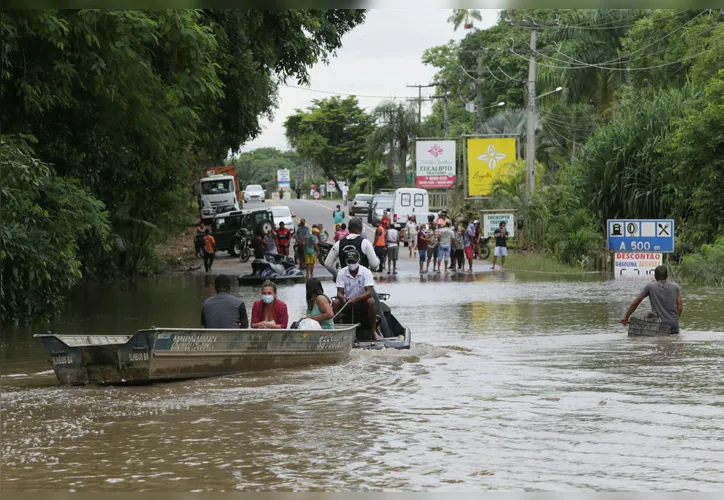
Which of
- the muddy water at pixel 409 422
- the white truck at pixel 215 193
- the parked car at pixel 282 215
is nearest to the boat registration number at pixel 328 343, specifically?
the muddy water at pixel 409 422

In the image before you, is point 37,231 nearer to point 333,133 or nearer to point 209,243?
point 209,243

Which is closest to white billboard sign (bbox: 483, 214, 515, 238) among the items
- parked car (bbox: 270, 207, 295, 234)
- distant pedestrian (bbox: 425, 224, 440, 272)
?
distant pedestrian (bbox: 425, 224, 440, 272)

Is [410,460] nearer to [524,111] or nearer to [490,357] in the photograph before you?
[490,357]

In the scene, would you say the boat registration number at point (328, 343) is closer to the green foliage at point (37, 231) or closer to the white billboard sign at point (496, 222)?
the green foliage at point (37, 231)

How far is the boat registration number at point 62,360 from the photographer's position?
38.9 feet

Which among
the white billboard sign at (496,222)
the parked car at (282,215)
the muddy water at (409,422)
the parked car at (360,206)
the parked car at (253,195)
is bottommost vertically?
the muddy water at (409,422)

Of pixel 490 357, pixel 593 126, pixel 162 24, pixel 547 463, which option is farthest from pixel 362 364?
pixel 593 126

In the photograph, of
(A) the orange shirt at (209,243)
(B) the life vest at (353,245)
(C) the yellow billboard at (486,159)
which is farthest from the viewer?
(C) the yellow billboard at (486,159)

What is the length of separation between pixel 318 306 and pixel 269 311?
787 mm

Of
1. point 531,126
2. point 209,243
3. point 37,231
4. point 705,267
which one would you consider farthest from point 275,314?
point 531,126

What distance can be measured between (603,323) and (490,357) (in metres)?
5.25

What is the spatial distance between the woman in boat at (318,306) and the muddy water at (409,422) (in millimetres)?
708

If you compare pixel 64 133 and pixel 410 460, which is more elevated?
pixel 64 133

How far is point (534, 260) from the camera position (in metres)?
38.0
